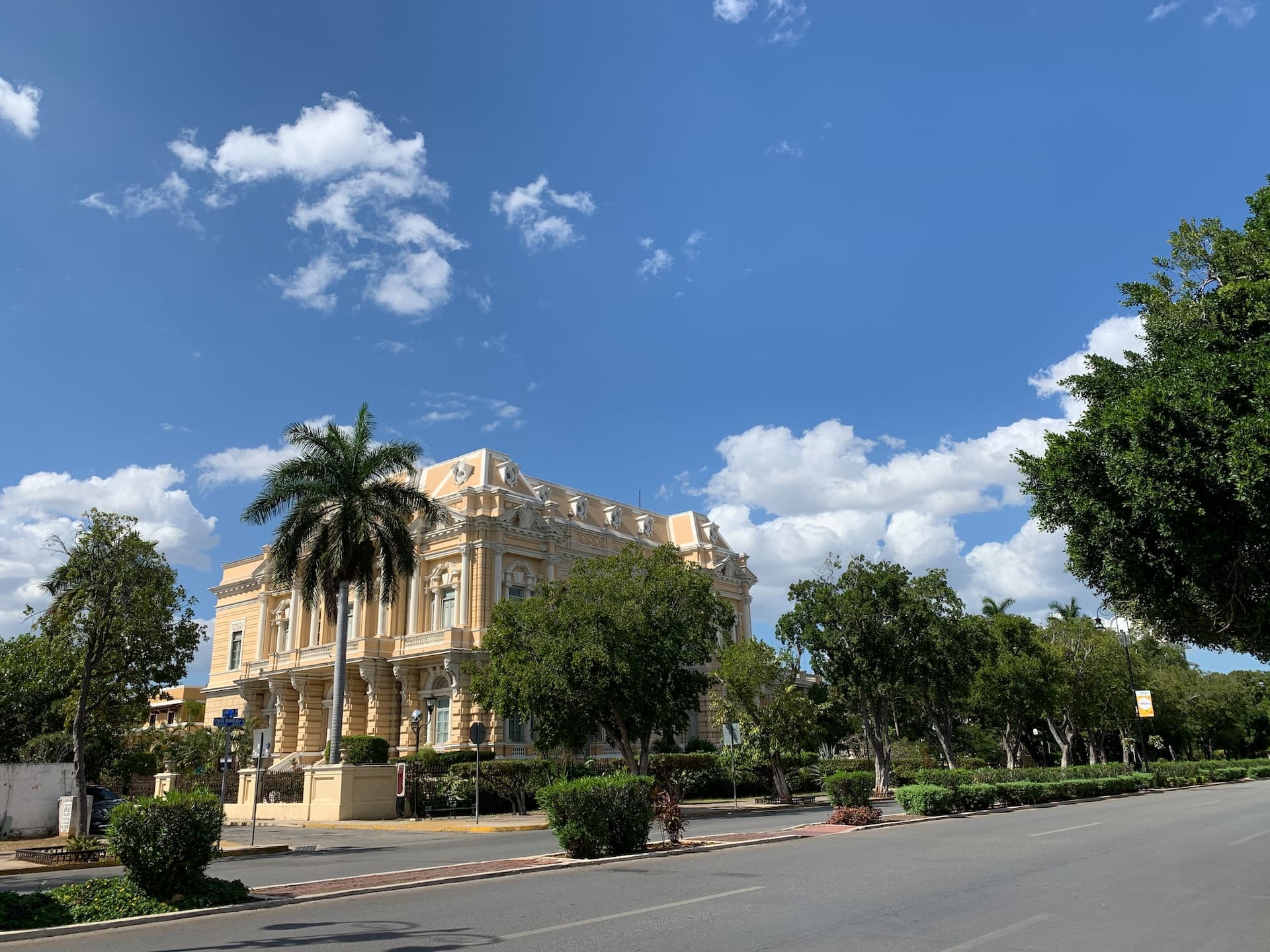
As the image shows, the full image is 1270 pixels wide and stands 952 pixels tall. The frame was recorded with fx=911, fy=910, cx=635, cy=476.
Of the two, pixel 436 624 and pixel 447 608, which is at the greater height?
pixel 447 608

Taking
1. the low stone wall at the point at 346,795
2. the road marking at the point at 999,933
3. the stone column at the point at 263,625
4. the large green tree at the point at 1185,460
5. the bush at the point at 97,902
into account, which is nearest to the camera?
the road marking at the point at 999,933

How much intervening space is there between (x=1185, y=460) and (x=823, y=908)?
25.2 feet

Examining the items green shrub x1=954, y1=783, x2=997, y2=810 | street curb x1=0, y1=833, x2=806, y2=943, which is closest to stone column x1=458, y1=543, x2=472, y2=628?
green shrub x1=954, y1=783, x2=997, y2=810

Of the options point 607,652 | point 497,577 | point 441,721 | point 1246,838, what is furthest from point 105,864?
point 497,577

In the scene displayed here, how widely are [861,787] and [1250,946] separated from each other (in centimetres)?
1601

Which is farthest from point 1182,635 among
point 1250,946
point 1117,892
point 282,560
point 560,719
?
point 282,560

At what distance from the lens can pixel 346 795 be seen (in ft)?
96.6

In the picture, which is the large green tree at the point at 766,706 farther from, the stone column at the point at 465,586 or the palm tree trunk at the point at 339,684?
the palm tree trunk at the point at 339,684

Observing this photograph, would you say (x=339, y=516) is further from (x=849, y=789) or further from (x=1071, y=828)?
(x=1071, y=828)

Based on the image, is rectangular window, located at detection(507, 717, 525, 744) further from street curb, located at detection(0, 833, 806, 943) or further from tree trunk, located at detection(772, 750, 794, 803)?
street curb, located at detection(0, 833, 806, 943)

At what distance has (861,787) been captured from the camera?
23.4 m

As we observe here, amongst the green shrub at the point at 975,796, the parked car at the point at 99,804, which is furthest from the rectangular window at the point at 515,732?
the green shrub at the point at 975,796

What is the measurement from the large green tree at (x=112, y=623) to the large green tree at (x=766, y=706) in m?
20.1

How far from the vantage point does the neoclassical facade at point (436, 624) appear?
43.2m
